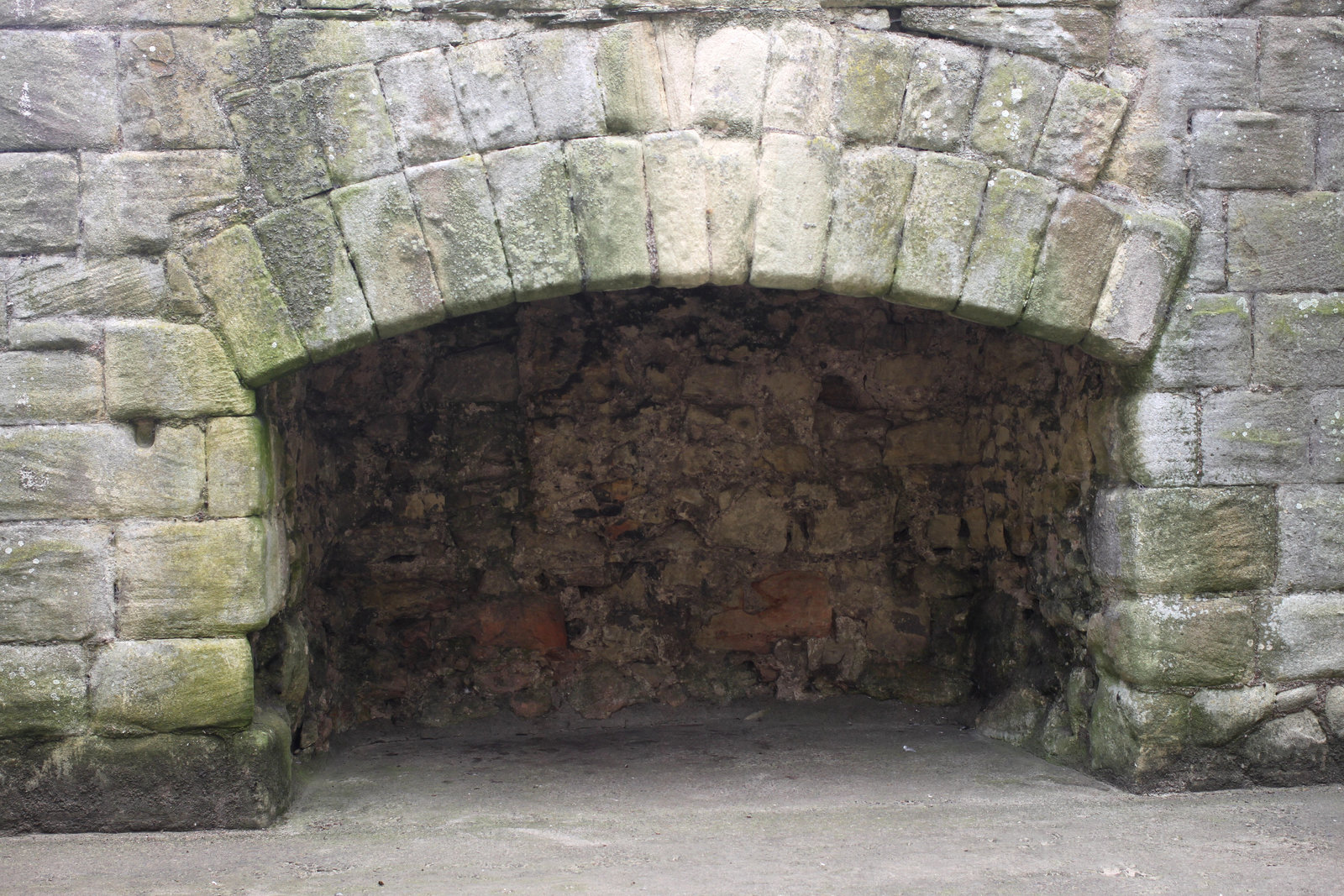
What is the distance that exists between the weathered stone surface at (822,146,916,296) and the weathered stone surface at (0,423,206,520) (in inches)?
69.4

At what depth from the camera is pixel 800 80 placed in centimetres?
267

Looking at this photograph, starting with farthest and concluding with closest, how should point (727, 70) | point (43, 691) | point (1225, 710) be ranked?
point (1225, 710) < point (727, 70) < point (43, 691)

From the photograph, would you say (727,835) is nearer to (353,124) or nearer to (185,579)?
(185,579)

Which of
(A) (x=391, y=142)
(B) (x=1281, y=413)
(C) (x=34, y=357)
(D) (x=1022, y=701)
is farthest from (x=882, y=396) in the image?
(C) (x=34, y=357)

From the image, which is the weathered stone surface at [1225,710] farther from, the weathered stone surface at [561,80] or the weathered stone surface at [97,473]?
the weathered stone surface at [97,473]

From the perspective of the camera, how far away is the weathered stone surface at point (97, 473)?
2.56 meters

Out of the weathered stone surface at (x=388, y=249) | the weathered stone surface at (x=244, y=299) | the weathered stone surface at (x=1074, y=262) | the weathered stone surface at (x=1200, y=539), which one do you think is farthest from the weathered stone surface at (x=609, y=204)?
the weathered stone surface at (x=1200, y=539)

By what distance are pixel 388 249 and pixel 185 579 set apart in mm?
999

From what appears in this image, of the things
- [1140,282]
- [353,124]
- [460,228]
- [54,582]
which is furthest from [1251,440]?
[54,582]

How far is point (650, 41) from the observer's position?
2.63 metres

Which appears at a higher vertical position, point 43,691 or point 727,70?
point 727,70

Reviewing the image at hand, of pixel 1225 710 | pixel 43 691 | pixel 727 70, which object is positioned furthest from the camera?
pixel 1225 710

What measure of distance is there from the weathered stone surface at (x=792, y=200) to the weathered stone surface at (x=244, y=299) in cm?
127

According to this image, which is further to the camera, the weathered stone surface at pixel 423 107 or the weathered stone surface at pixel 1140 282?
the weathered stone surface at pixel 1140 282
